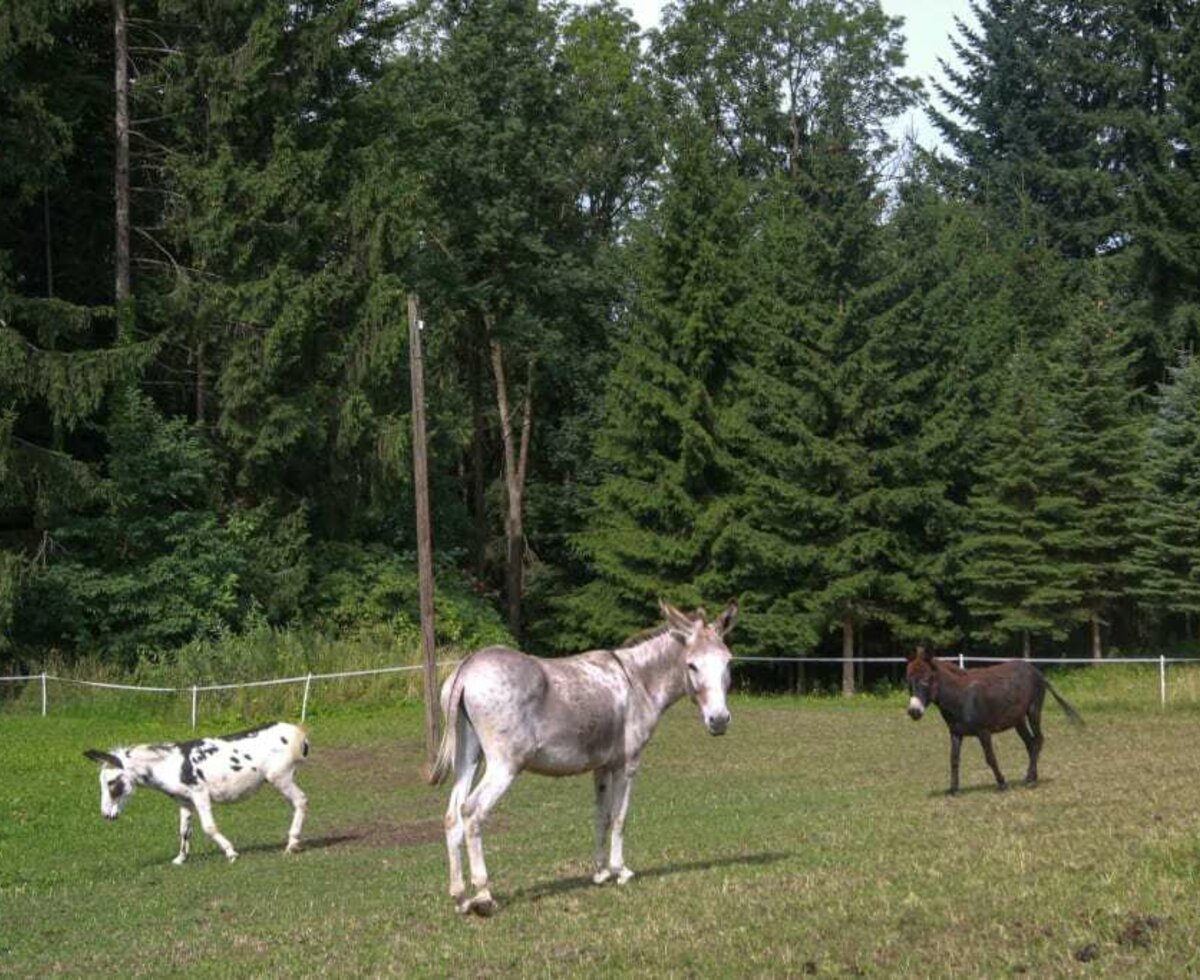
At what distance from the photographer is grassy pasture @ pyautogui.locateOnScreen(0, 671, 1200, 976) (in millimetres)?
8656

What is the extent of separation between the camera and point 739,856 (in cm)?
1307

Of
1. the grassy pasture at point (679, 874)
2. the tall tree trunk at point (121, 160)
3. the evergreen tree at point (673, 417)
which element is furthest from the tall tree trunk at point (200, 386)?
the grassy pasture at point (679, 874)

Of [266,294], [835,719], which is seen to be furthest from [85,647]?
[835,719]

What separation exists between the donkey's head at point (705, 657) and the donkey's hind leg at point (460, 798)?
169cm

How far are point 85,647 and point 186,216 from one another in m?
12.0

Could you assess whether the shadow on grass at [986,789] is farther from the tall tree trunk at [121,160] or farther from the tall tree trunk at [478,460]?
the tall tree trunk at [478,460]

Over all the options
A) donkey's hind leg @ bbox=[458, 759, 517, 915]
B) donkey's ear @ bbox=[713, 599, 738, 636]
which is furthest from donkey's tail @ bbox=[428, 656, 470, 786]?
donkey's ear @ bbox=[713, 599, 738, 636]

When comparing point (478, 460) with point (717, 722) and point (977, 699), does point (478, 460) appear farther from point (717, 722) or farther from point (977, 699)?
point (717, 722)

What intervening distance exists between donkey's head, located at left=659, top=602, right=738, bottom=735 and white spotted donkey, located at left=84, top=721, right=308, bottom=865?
745cm

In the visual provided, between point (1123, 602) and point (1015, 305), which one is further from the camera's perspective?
point (1015, 305)

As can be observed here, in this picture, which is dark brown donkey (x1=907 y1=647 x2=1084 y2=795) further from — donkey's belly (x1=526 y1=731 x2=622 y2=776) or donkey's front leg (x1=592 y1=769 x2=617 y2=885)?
donkey's belly (x1=526 y1=731 x2=622 y2=776)

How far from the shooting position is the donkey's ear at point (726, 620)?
1140cm

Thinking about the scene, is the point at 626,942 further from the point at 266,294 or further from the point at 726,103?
the point at 726,103

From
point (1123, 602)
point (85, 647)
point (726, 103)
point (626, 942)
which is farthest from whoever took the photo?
point (726, 103)
